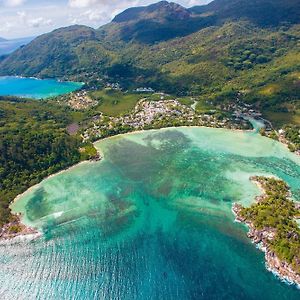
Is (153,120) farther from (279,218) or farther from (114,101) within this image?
(279,218)

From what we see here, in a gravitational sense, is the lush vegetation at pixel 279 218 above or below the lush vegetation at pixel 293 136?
above

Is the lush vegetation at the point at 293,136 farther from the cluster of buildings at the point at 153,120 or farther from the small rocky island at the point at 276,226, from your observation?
the small rocky island at the point at 276,226

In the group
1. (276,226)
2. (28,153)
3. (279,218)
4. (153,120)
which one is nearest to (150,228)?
(276,226)

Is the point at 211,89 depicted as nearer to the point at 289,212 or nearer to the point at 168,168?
the point at 168,168

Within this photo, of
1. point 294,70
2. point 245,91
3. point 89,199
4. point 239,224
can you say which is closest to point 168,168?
point 89,199

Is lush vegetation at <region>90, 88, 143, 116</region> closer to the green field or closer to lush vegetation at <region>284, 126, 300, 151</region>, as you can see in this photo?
the green field

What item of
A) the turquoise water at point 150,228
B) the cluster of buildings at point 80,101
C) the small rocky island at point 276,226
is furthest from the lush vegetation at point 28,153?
the small rocky island at point 276,226
